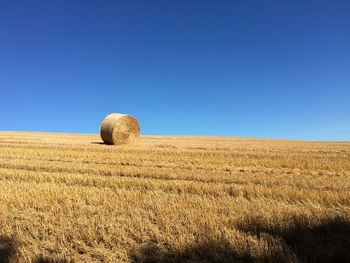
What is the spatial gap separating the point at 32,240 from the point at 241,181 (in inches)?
224

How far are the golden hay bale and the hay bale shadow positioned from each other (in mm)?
17282

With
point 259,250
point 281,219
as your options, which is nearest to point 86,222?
point 259,250

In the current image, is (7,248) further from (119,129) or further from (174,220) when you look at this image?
(119,129)

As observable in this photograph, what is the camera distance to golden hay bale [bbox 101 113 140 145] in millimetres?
22406

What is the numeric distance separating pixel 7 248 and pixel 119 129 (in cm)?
1827

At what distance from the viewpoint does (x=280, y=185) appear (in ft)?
28.8

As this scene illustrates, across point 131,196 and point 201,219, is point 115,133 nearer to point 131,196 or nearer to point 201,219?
point 131,196

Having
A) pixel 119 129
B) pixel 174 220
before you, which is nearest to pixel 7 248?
pixel 174 220

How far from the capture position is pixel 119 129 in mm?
22844

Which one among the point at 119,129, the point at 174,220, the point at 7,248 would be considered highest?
the point at 119,129

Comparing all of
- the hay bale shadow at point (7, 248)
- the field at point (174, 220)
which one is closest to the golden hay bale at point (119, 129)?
the field at point (174, 220)

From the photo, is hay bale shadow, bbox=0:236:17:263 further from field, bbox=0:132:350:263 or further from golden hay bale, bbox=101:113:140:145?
golden hay bale, bbox=101:113:140:145

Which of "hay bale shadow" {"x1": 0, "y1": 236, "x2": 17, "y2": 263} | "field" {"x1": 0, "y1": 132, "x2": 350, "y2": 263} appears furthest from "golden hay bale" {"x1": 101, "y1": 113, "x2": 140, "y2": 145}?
"hay bale shadow" {"x1": 0, "y1": 236, "x2": 17, "y2": 263}

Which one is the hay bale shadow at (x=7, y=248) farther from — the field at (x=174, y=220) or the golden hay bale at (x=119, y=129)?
the golden hay bale at (x=119, y=129)
